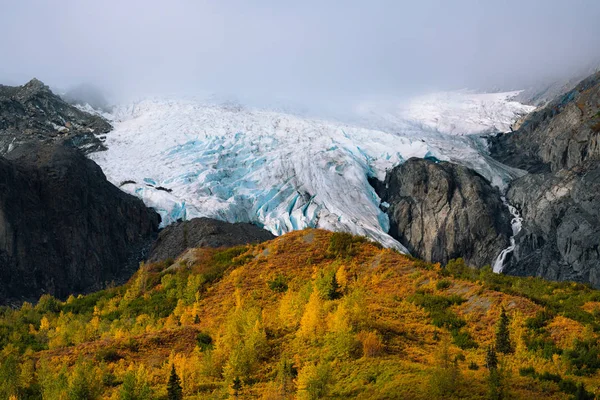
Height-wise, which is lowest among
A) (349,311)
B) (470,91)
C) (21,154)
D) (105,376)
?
(105,376)

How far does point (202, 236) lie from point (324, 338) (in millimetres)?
54426

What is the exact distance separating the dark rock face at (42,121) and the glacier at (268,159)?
4434mm

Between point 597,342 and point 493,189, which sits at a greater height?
point 493,189

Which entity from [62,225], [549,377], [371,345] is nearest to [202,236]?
[62,225]

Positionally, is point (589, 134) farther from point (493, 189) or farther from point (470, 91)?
point (470, 91)

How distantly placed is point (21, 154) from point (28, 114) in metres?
27.5

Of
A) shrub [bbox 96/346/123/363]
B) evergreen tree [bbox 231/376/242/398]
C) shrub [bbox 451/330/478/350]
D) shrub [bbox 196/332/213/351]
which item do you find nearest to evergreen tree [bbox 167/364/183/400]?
Result: evergreen tree [bbox 231/376/242/398]

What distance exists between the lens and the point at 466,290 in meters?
22.0

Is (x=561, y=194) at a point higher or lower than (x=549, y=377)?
higher

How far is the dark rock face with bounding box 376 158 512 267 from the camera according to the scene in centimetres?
10031

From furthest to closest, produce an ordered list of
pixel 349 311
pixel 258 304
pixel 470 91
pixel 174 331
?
pixel 470 91, pixel 258 304, pixel 174 331, pixel 349 311

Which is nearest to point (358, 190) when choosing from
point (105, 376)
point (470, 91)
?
point (105, 376)

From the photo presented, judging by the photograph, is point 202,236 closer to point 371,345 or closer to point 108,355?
point 108,355

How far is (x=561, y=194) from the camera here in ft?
305
